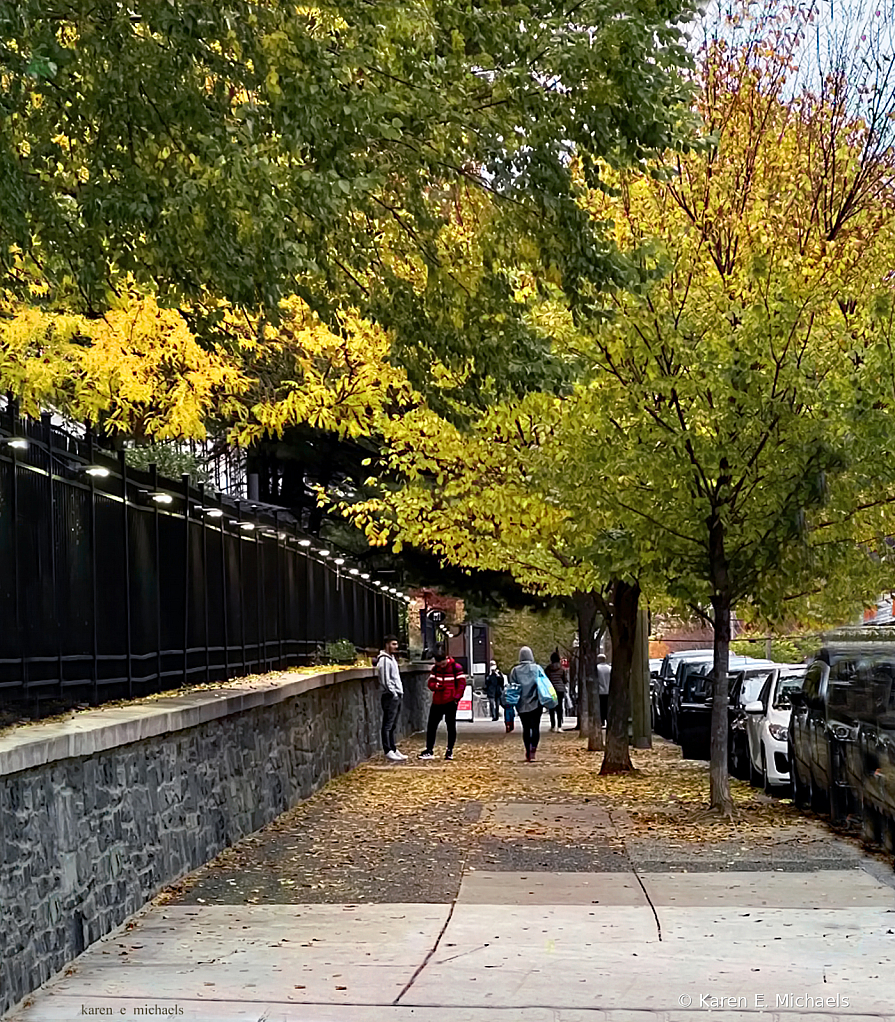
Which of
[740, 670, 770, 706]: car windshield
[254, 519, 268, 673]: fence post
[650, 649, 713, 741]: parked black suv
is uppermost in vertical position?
[254, 519, 268, 673]: fence post

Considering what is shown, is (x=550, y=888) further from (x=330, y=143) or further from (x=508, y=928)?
(x=330, y=143)

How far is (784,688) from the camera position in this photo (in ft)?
62.6

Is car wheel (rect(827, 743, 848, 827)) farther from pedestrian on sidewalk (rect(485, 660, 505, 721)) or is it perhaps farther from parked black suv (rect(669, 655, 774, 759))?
pedestrian on sidewalk (rect(485, 660, 505, 721))

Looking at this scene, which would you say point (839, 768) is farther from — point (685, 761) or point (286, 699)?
point (685, 761)

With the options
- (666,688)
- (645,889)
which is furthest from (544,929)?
(666,688)

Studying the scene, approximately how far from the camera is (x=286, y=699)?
15406mm

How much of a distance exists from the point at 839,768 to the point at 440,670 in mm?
9852

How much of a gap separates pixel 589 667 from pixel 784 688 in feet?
45.2

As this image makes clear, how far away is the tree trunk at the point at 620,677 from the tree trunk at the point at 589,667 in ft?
15.5

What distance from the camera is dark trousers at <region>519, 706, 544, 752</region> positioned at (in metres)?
23.8

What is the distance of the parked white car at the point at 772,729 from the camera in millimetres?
18250

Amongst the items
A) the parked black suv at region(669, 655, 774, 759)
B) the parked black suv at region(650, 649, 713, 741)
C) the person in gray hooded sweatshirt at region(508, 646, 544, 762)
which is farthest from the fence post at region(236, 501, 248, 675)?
the parked black suv at region(650, 649, 713, 741)

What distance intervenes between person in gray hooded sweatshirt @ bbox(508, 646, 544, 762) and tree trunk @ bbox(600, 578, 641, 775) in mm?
1303
